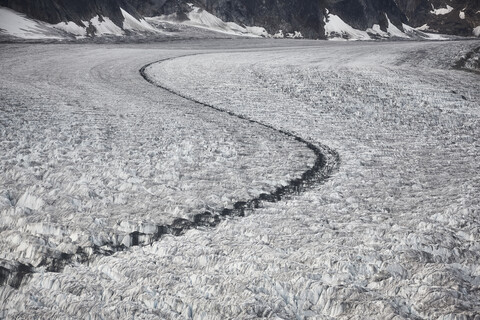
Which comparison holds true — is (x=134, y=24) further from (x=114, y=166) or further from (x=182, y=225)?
(x=182, y=225)

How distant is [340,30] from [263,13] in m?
12.8

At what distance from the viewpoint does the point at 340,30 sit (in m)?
65.0

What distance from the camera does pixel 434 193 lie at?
417 centimetres

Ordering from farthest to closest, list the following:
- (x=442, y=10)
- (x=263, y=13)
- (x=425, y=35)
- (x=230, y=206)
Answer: (x=442, y=10) < (x=425, y=35) < (x=263, y=13) < (x=230, y=206)

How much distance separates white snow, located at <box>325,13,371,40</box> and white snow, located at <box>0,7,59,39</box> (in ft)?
147

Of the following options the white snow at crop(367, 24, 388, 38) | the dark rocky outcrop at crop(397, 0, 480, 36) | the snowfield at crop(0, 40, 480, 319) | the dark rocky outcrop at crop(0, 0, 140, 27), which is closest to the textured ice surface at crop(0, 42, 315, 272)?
the snowfield at crop(0, 40, 480, 319)

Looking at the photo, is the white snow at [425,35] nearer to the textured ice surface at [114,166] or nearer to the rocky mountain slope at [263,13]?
the rocky mountain slope at [263,13]

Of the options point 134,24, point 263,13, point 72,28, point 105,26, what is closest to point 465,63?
point 72,28

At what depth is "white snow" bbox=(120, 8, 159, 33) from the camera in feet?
127

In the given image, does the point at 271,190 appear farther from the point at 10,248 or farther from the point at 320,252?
the point at 10,248

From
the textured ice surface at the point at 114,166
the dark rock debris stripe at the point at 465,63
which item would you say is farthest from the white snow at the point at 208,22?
the textured ice surface at the point at 114,166

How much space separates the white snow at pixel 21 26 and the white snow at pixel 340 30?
147ft

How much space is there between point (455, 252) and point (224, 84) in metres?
9.50

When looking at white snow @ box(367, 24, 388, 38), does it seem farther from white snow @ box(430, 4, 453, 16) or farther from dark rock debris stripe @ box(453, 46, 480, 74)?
white snow @ box(430, 4, 453, 16)
